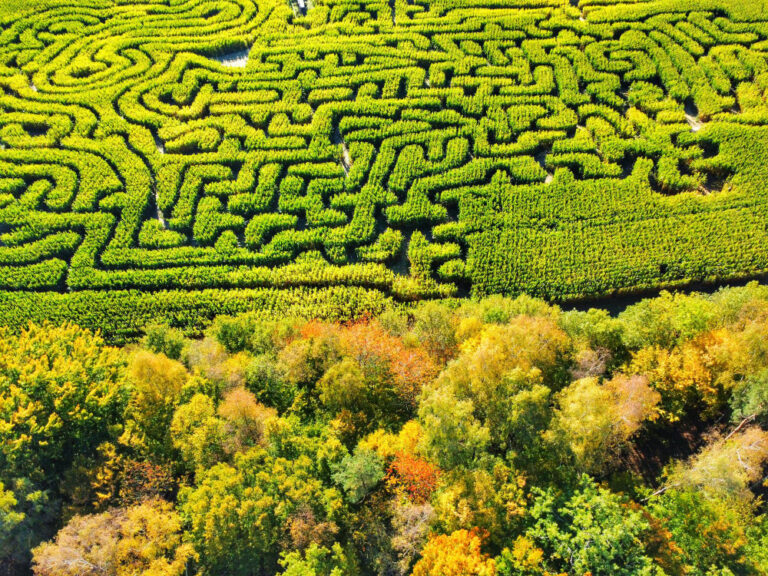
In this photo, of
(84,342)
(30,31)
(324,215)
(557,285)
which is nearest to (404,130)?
(324,215)

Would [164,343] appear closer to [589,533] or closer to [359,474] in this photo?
[359,474]

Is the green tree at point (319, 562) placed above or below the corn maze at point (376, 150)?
below

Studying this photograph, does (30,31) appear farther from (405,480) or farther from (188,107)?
(405,480)

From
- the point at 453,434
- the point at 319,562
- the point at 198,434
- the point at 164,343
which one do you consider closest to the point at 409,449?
the point at 453,434

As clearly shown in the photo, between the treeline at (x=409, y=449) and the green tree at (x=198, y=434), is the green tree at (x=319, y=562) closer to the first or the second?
the treeline at (x=409, y=449)

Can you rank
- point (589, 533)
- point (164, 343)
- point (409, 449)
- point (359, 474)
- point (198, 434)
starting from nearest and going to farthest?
point (589, 533) < point (359, 474) < point (409, 449) < point (198, 434) < point (164, 343)

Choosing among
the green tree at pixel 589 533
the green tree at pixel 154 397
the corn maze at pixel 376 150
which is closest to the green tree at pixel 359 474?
the green tree at pixel 589 533
